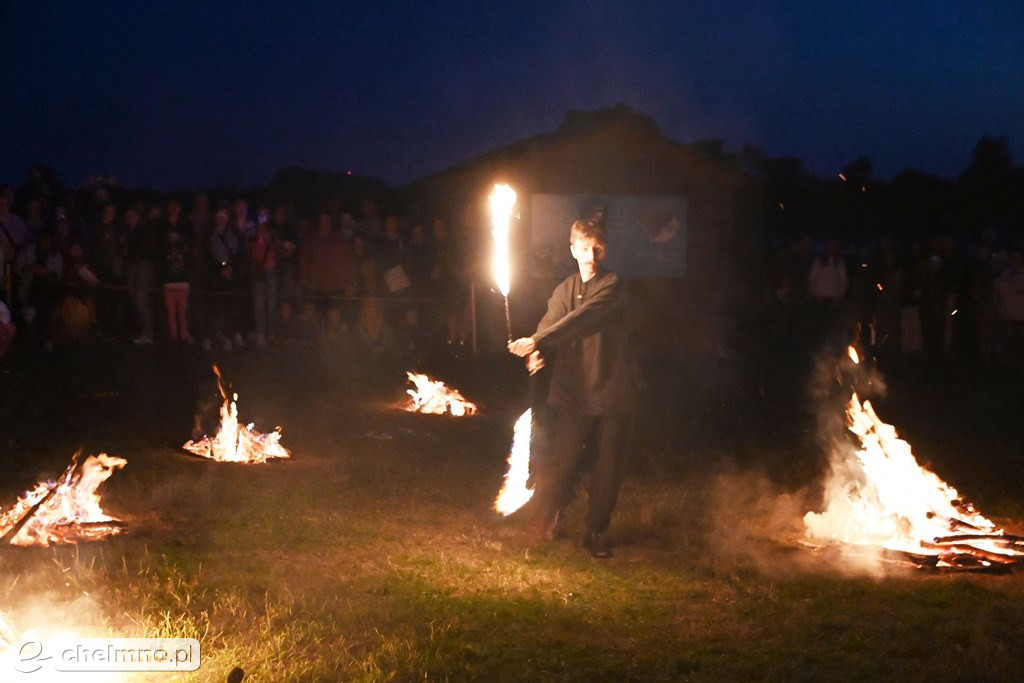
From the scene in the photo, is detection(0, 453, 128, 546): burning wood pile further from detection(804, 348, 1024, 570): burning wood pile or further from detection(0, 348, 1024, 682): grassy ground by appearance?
detection(804, 348, 1024, 570): burning wood pile

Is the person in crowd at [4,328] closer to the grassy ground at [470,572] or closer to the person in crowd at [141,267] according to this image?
the grassy ground at [470,572]

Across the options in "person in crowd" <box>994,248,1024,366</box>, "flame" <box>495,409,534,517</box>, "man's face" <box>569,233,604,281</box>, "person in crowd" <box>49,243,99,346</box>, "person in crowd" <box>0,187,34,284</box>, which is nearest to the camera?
"man's face" <box>569,233,604,281</box>

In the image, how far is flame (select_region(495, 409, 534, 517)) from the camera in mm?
9109

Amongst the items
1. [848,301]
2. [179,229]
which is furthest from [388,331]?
[848,301]

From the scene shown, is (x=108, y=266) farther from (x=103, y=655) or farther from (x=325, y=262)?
(x=103, y=655)

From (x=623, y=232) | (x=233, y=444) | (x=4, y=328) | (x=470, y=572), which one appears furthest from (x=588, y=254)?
(x=623, y=232)

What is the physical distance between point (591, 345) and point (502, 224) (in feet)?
3.40

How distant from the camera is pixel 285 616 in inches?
253

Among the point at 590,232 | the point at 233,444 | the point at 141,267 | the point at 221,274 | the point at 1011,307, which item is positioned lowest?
the point at 233,444

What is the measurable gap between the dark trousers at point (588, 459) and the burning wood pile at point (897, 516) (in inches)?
60.4

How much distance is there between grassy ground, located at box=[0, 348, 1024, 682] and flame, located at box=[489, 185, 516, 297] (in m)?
1.83

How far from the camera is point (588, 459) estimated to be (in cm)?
830

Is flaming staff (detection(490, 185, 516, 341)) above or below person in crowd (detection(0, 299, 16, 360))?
above

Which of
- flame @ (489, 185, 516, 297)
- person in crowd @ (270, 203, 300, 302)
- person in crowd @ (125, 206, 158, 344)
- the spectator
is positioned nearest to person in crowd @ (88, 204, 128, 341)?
person in crowd @ (125, 206, 158, 344)
